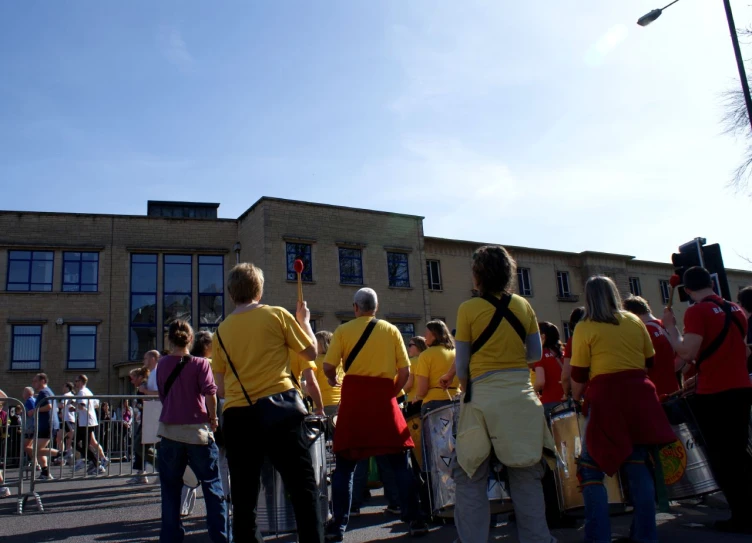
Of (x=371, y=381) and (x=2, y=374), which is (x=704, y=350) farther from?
(x=2, y=374)

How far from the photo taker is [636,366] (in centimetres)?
452

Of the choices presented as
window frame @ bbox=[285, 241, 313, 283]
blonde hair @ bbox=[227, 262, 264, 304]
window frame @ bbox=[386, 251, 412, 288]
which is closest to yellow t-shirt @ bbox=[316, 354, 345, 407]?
blonde hair @ bbox=[227, 262, 264, 304]

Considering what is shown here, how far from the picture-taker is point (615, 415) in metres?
4.40

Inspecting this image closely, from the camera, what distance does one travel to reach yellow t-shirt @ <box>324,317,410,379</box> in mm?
5426

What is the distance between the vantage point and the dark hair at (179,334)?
5.37 m

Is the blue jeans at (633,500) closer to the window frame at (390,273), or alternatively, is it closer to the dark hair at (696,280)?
the dark hair at (696,280)

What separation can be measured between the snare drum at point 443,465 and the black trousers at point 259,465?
3.24 feet

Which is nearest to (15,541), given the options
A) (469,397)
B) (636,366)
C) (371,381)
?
(371,381)

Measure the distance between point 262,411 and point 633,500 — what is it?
A: 260 centimetres

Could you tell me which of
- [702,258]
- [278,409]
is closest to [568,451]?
[278,409]

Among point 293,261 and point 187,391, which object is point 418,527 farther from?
point 293,261

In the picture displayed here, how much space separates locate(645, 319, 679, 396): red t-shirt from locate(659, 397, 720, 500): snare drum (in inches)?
15.5

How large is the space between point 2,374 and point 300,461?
26.4 metres

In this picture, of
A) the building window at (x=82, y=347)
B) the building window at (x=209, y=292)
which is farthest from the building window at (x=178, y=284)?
the building window at (x=82, y=347)
